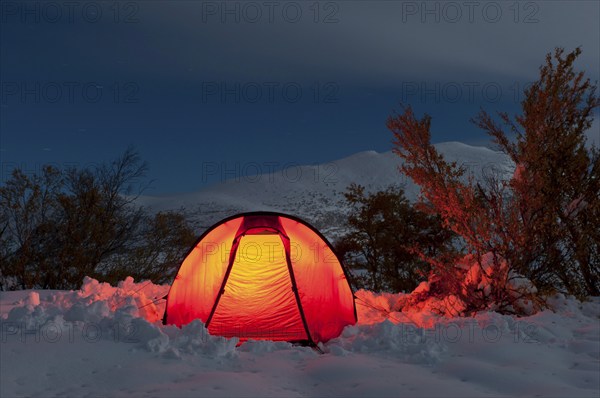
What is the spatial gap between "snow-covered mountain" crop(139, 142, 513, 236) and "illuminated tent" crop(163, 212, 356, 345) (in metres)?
70.8

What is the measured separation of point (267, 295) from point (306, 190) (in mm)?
117868

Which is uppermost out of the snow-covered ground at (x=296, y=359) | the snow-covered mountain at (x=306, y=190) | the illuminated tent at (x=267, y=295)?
the snow-covered mountain at (x=306, y=190)

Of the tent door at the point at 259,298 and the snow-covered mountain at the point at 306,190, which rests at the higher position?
the snow-covered mountain at the point at 306,190

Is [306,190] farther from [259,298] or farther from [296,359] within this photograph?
[296,359]

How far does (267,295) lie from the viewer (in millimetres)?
9219

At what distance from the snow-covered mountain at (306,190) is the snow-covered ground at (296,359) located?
72.5 meters

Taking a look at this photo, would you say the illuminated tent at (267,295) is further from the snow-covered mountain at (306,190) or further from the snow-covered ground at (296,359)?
the snow-covered mountain at (306,190)

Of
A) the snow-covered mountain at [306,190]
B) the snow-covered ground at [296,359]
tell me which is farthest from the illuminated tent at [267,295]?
the snow-covered mountain at [306,190]

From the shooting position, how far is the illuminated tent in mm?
8508

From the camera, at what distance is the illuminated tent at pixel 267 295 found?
8.51 meters

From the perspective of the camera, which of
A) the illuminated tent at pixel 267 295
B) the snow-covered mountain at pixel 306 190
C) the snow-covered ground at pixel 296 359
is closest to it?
the snow-covered ground at pixel 296 359

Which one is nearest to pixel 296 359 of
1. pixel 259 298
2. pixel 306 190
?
pixel 259 298

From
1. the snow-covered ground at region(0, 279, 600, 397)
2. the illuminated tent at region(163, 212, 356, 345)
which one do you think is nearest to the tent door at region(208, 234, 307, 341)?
the illuminated tent at region(163, 212, 356, 345)

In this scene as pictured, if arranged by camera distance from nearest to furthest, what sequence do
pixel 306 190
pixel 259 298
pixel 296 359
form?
pixel 296 359, pixel 259 298, pixel 306 190
